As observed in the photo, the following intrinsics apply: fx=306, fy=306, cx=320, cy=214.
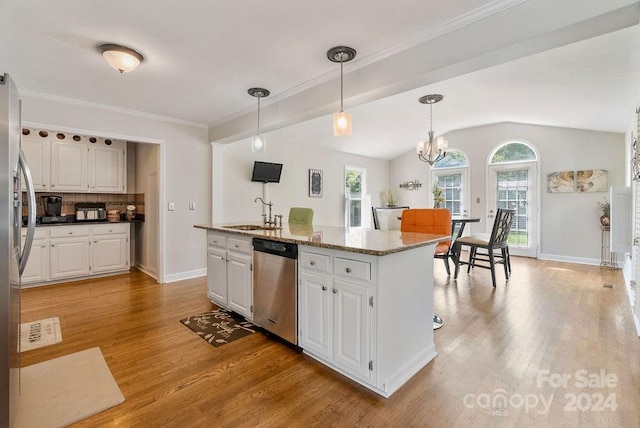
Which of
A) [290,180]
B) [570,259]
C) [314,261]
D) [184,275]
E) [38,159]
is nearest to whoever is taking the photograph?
[314,261]

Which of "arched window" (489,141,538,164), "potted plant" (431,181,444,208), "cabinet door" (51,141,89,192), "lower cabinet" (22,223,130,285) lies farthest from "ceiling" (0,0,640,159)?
"potted plant" (431,181,444,208)

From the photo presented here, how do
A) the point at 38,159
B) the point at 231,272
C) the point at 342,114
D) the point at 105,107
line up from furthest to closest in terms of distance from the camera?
the point at 38,159 < the point at 105,107 < the point at 231,272 < the point at 342,114

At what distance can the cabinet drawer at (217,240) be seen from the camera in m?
3.10

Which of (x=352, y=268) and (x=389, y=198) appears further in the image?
(x=389, y=198)

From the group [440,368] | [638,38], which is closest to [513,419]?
[440,368]

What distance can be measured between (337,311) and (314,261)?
1.21 feet

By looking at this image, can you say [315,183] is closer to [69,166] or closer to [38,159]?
[69,166]

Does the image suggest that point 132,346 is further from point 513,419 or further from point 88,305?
point 513,419

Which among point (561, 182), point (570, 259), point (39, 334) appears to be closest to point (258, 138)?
point (39, 334)

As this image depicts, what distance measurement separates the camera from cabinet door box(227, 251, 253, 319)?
2796mm

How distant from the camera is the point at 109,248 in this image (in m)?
4.71

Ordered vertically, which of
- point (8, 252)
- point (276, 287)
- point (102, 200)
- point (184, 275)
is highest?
point (102, 200)

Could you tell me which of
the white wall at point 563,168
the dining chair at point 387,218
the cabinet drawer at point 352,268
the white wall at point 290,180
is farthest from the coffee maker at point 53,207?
the white wall at point 563,168

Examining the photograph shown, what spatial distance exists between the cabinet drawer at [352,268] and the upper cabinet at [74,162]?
4582 millimetres
